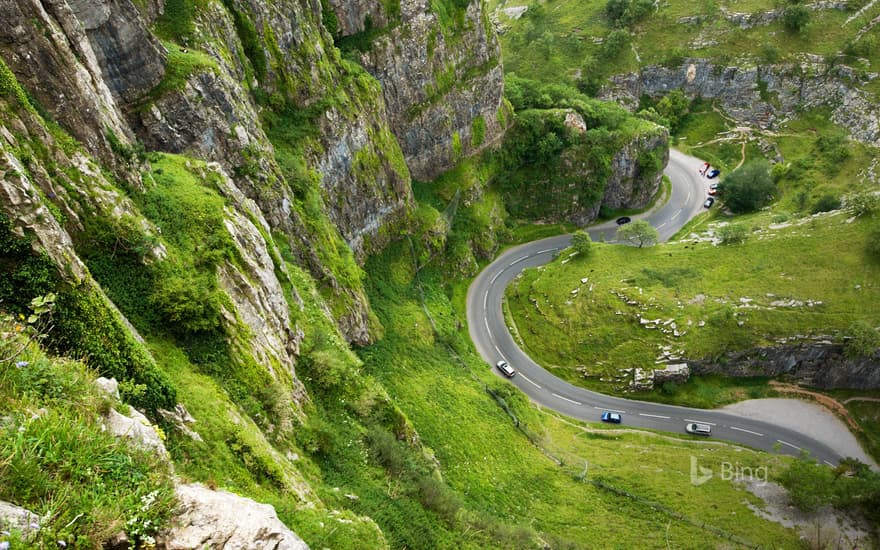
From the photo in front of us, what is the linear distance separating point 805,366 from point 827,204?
98.6 feet

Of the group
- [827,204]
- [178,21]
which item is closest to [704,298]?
[827,204]

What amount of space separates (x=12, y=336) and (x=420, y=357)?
37.8m

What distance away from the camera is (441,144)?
66.4m

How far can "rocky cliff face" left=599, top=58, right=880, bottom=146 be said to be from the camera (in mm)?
81812

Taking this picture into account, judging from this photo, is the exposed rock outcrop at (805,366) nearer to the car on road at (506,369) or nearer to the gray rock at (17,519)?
the car on road at (506,369)

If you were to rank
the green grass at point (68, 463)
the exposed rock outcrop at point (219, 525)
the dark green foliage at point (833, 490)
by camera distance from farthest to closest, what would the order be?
1. the dark green foliage at point (833, 490)
2. the exposed rock outcrop at point (219, 525)
3. the green grass at point (68, 463)

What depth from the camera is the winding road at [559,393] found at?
50750mm

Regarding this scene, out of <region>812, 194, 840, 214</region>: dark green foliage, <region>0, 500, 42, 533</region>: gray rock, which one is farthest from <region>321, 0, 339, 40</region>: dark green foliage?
<region>812, 194, 840, 214</region>: dark green foliage

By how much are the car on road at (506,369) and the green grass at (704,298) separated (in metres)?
4.71

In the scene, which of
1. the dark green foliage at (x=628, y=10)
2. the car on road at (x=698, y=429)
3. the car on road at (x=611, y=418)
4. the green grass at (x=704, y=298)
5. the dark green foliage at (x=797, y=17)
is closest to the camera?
the car on road at (x=698, y=429)

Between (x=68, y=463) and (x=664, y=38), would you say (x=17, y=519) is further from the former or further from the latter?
(x=664, y=38)

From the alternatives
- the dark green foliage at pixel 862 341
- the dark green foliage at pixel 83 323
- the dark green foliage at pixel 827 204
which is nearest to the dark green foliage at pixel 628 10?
the dark green foliage at pixel 827 204

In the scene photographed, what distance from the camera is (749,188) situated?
76250 mm

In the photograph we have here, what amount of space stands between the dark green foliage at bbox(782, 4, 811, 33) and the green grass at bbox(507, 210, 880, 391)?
53.8 meters
